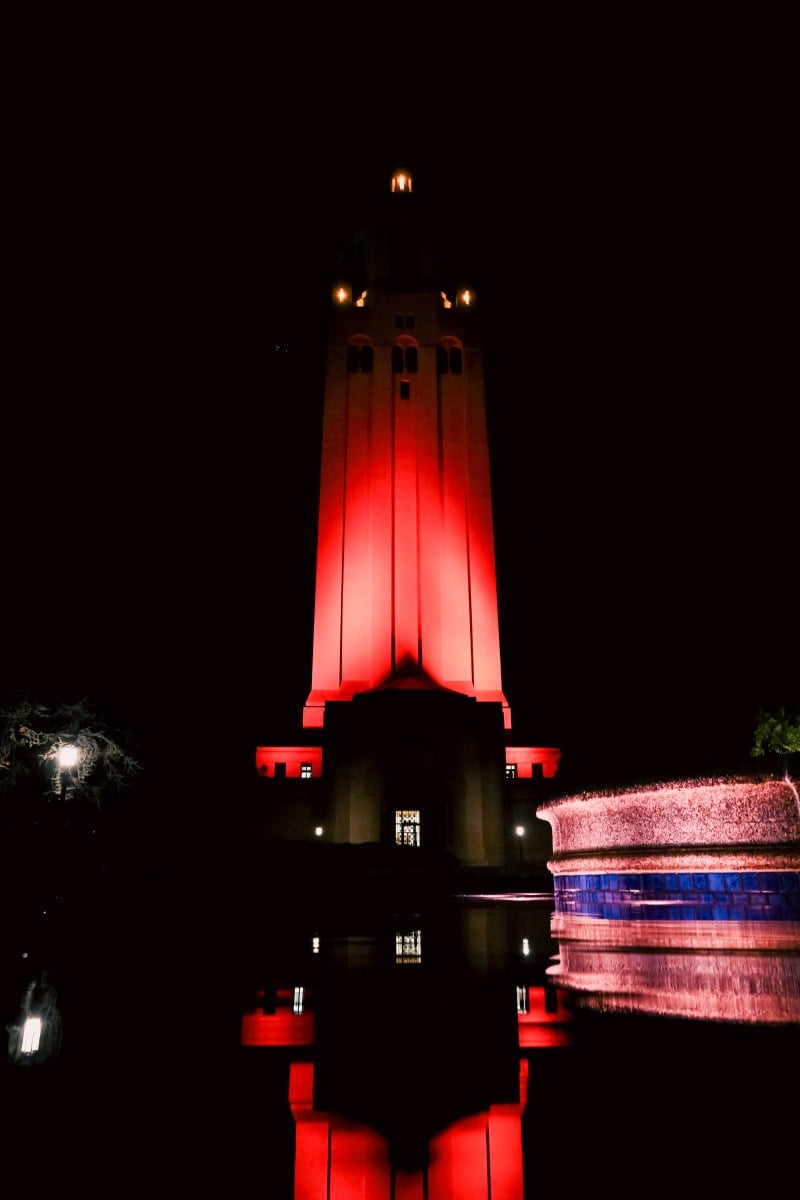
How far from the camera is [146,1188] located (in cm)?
149

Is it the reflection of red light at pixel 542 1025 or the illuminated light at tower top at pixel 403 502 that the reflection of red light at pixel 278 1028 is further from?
the illuminated light at tower top at pixel 403 502

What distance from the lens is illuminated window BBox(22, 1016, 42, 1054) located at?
2635mm

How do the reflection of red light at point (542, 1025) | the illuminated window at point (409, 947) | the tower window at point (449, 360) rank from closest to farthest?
the reflection of red light at point (542, 1025), the illuminated window at point (409, 947), the tower window at point (449, 360)

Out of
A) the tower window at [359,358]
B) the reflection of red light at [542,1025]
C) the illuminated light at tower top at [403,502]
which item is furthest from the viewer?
the tower window at [359,358]

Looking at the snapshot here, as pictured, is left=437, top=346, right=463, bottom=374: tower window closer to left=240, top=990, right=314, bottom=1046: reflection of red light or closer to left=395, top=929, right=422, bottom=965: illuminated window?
left=395, top=929, right=422, bottom=965: illuminated window

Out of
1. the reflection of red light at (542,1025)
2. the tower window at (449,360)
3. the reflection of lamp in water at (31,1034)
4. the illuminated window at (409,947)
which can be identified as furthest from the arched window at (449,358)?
the reflection of lamp in water at (31,1034)

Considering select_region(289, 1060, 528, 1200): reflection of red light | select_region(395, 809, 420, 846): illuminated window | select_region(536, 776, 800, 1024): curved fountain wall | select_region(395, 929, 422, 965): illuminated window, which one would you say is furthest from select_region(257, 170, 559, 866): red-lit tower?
select_region(289, 1060, 528, 1200): reflection of red light

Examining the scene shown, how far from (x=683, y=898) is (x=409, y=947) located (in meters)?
3.41

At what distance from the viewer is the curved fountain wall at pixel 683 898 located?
137 inches

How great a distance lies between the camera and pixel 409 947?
19.8ft

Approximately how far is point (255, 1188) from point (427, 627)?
3182cm

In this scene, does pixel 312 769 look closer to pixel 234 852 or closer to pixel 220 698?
pixel 220 698

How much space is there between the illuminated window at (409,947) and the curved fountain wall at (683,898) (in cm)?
100

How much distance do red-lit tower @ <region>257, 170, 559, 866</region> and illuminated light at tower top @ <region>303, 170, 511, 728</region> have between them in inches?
2.7
